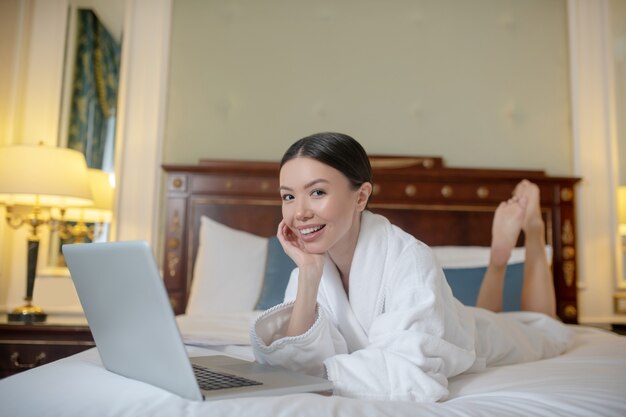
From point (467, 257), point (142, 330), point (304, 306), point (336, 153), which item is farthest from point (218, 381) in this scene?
point (467, 257)

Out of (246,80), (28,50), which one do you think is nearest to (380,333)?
(246,80)

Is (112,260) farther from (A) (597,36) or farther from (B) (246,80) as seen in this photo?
(A) (597,36)

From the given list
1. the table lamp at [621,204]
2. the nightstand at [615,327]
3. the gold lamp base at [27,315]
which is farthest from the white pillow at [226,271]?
the table lamp at [621,204]

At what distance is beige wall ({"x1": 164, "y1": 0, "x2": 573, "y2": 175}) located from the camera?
9.96 feet

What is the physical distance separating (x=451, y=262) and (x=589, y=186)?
42.5 inches

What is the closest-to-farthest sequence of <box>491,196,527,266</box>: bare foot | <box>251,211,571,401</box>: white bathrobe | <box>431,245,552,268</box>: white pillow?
<box>251,211,571,401</box>: white bathrobe, <box>491,196,527,266</box>: bare foot, <box>431,245,552,268</box>: white pillow

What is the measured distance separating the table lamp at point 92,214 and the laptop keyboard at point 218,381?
208 centimetres

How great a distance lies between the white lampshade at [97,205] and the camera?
2.90m

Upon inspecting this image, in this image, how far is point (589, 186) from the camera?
10.1ft

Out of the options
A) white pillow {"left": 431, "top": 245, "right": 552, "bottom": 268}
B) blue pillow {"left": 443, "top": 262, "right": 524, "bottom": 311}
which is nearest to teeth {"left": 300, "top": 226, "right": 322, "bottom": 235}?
blue pillow {"left": 443, "top": 262, "right": 524, "bottom": 311}

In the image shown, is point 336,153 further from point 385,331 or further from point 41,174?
point 41,174

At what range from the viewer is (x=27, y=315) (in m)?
2.50

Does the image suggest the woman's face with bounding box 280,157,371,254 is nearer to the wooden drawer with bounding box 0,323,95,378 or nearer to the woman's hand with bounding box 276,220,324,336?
the woman's hand with bounding box 276,220,324,336

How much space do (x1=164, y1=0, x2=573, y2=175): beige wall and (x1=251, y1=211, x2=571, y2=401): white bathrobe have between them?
1705 mm
